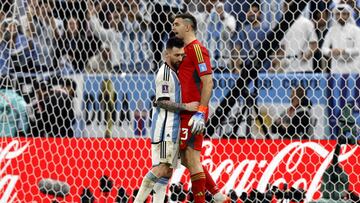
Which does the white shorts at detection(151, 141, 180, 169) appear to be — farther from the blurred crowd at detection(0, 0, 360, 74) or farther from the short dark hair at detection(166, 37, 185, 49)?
the blurred crowd at detection(0, 0, 360, 74)

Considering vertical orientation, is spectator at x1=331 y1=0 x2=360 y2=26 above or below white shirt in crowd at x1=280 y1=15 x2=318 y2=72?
above

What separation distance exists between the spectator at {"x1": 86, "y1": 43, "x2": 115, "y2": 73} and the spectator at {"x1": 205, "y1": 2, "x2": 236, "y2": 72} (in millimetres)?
1034

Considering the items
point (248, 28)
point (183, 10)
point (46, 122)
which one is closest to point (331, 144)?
point (248, 28)

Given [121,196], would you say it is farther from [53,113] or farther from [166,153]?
[166,153]

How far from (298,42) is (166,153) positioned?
7.57ft

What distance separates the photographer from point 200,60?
7480 mm

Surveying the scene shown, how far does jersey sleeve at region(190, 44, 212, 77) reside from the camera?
747 centimetres

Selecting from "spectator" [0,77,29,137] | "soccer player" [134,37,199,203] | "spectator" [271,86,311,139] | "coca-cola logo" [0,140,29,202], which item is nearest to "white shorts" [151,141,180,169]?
"soccer player" [134,37,199,203]

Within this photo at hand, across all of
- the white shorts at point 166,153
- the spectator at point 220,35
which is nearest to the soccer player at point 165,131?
the white shorts at point 166,153

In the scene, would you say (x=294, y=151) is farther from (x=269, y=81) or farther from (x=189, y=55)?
(x=189, y=55)

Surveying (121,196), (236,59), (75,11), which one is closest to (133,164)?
(121,196)

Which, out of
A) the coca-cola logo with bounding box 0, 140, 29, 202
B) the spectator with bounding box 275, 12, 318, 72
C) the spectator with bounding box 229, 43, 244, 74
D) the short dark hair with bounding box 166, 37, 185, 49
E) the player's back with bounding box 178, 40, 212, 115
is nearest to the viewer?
the player's back with bounding box 178, 40, 212, 115

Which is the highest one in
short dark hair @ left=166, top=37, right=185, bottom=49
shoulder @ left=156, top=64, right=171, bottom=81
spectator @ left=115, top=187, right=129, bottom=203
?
short dark hair @ left=166, top=37, right=185, bottom=49

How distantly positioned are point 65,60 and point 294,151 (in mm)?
2558
